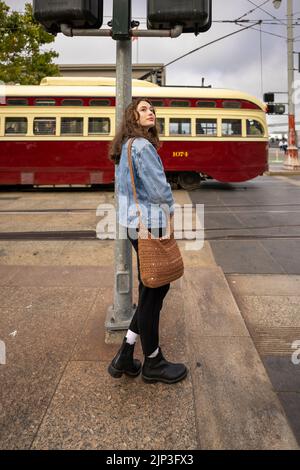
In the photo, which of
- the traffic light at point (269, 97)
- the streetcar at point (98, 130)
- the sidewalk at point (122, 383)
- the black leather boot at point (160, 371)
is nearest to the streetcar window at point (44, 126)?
the streetcar at point (98, 130)

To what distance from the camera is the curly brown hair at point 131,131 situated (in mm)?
2590

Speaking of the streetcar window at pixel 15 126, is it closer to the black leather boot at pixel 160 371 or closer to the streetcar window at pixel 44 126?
the streetcar window at pixel 44 126

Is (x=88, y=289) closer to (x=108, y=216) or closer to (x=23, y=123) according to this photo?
(x=108, y=216)

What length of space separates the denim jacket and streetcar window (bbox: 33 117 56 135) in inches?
454

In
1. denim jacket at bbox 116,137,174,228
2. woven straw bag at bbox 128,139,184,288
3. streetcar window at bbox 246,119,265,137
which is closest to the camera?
denim jacket at bbox 116,137,174,228

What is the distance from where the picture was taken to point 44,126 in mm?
13320

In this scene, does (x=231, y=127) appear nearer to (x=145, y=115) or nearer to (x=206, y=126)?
(x=206, y=126)

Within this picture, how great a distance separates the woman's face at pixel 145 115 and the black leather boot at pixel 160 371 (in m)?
1.57

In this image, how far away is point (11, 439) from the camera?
2.23 meters

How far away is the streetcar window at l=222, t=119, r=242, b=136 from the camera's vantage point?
45.3 feet

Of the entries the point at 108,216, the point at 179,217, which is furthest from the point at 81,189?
the point at 179,217

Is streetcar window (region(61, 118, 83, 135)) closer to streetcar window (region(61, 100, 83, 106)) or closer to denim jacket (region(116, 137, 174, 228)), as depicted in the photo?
streetcar window (region(61, 100, 83, 106))

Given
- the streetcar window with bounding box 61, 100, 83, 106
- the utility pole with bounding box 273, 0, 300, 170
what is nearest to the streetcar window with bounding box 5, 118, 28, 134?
the streetcar window with bounding box 61, 100, 83, 106

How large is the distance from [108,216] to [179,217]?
1673mm
